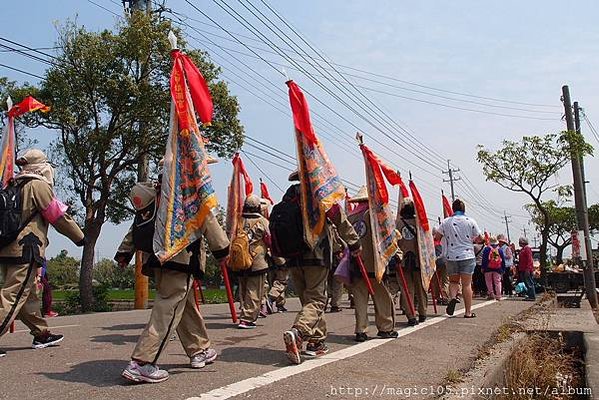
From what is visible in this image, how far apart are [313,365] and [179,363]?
1.25 meters

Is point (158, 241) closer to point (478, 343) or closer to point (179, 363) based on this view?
point (179, 363)

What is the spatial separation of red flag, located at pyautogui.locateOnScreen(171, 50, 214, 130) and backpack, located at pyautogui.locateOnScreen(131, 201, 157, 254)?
0.86 metres

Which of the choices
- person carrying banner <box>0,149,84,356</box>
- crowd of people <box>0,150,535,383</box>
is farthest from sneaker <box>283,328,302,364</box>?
person carrying banner <box>0,149,84,356</box>

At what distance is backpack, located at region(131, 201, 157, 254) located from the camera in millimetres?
4988

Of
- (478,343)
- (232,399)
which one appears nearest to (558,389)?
(478,343)

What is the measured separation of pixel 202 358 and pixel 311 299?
1.27 m

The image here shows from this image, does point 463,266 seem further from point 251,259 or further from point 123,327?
point 123,327

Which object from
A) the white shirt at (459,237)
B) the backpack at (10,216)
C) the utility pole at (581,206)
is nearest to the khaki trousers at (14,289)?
the backpack at (10,216)

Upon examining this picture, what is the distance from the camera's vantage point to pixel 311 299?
588 cm

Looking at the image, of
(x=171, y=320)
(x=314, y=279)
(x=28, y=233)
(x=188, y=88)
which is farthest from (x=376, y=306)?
(x=28, y=233)

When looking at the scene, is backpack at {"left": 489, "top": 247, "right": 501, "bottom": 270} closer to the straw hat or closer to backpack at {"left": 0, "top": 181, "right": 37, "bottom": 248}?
the straw hat

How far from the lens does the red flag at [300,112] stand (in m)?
6.20

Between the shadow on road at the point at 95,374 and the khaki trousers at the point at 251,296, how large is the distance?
3.07 metres

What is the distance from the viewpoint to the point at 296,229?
594 centimetres
